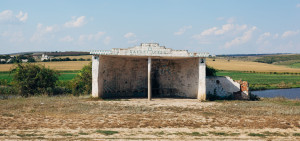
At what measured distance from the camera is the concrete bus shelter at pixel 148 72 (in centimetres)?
1944

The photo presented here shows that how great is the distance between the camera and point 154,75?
24.0m

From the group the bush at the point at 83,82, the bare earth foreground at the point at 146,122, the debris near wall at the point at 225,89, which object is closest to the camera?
the bare earth foreground at the point at 146,122

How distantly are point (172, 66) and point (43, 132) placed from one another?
14079 millimetres

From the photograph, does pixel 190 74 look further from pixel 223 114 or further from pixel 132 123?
pixel 132 123

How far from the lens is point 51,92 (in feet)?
83.4

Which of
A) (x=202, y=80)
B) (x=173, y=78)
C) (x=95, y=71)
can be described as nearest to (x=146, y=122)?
(x=95, y=71)

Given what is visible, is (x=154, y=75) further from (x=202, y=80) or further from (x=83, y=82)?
(x=83, y=82)

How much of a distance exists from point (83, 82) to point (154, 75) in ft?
22.0

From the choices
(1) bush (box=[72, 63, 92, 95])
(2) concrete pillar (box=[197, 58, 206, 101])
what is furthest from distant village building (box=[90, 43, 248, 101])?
(1) bush (box=[72, 63, 92, 95])

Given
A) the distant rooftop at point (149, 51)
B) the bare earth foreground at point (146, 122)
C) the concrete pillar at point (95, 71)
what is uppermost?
the distant rooftop at point (149, 51)

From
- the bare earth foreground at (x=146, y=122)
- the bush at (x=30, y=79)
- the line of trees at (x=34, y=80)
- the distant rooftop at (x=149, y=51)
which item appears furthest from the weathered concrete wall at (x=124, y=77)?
the bush at (x=30, y=79)

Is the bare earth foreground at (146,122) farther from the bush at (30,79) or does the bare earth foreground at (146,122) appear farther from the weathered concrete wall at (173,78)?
the bush at (30,79)

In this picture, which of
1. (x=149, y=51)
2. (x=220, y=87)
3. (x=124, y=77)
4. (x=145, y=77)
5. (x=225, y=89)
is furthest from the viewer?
(x=145, y=77)

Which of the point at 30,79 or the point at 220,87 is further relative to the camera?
the point at 30,79
